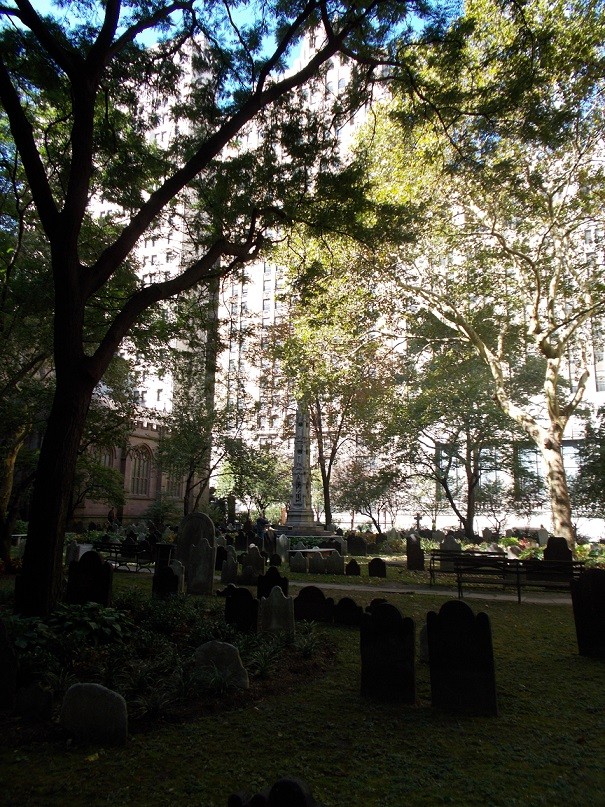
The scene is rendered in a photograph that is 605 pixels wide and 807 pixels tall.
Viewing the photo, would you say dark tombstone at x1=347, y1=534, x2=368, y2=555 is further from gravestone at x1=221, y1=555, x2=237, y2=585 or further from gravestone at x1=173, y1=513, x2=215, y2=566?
gravestone at x1=173, y1=513, x2=215, y2=566

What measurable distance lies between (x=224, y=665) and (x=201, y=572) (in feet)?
22.3

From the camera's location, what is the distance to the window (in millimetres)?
35219

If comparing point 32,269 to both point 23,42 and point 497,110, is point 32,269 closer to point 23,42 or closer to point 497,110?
point 23,42

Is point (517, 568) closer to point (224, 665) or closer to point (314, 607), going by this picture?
A: point (314, 607)

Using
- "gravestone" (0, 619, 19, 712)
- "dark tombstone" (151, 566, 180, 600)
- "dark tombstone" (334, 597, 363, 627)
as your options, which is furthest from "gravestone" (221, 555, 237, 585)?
"gravestone" (0, 619, 19, 712)

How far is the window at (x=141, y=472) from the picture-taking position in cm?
3522

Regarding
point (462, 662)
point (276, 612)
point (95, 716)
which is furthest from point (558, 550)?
point (95, 716)

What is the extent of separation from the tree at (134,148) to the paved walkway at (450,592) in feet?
25.3

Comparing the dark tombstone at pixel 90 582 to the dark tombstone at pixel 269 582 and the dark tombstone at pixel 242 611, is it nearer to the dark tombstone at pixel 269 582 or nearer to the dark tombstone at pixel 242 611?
the dark tombstone at pixel 242 611

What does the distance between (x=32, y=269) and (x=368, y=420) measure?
1807 cm

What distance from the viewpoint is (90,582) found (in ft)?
26.1

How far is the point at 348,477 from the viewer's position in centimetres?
3534

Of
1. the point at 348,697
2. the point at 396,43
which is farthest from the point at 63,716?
the point at 396,43

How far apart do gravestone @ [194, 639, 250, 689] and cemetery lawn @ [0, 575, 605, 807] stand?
26cm
